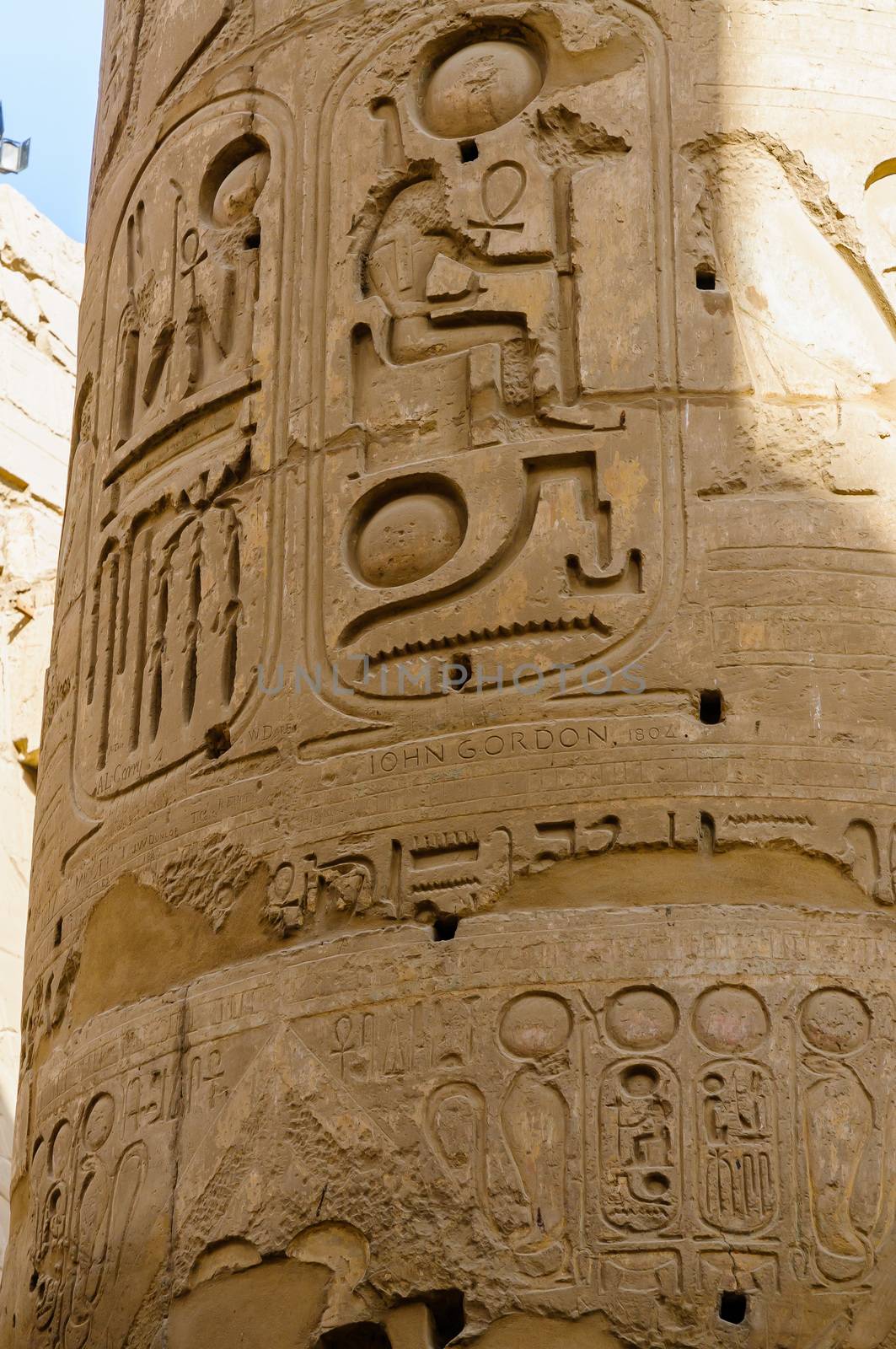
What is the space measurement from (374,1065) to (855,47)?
2.74 meters

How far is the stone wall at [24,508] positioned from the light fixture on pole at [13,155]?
4.82ft

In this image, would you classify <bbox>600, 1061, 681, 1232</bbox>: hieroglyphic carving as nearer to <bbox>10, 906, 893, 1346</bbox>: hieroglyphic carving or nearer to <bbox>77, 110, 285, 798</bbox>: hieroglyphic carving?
<bbox>10, 906, 893, 1346</bbox>: hieroglyphic carving

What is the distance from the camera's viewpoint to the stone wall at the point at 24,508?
33.5 ft

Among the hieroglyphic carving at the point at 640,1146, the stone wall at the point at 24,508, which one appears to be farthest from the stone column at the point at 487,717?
the stone wall at the point at 24,508

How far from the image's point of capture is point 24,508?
1116 cm

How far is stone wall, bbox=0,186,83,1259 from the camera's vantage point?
10.2m

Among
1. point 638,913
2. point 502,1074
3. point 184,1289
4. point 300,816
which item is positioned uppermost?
point 300,816

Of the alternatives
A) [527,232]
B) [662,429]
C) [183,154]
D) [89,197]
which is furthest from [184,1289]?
[89,197]

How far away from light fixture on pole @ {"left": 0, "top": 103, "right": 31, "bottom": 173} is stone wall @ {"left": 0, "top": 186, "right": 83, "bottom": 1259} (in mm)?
1469

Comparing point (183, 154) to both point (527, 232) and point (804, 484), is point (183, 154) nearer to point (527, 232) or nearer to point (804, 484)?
point (527, 232)

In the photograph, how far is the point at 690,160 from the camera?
5.75 metres

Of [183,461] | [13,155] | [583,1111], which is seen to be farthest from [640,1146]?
[13,155]

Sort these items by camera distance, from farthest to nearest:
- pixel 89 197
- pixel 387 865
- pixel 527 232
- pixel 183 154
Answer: pixel 89 197, pixel 183 154, pixel 527 232, pixel 387 865

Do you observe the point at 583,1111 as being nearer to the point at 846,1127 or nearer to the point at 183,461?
the point at 846,1127
